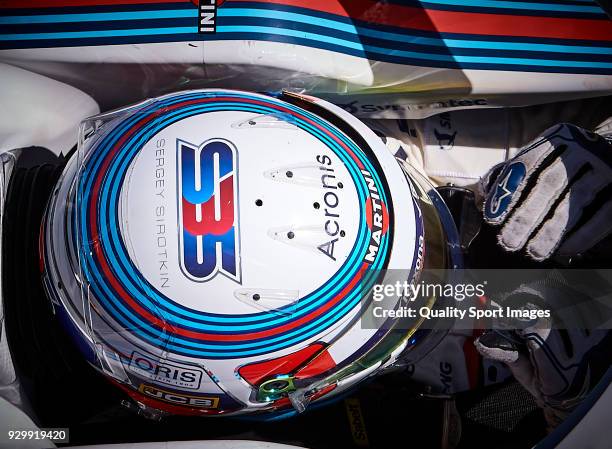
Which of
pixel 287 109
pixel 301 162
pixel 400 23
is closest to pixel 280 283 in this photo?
pixel 301 162

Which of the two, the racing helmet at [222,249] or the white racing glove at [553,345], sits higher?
the racing helmet at [222,249]

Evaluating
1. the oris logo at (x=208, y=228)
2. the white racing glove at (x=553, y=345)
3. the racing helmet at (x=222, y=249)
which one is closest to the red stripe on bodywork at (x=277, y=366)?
the racing helmet at (x=222, y=249)

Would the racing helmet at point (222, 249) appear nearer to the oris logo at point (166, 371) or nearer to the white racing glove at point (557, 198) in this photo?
the oris logo at point (166, 371)

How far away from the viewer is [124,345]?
83 centimetres

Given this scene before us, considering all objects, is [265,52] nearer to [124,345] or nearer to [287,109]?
[287,109]

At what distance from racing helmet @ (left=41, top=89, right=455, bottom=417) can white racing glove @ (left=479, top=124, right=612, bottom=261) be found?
0.17m

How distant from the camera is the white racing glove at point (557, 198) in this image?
915mm

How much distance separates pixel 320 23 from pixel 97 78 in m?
0.45

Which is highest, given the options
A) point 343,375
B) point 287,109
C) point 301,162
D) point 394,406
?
point 287,109

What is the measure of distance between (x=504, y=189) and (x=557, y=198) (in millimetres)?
84

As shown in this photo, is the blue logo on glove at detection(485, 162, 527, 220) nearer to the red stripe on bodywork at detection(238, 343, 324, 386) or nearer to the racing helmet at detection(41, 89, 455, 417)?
the racing helmet at detection(41, 89, 455, 417)

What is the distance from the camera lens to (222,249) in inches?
30.4

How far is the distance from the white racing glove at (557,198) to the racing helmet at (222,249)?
0.17 metres

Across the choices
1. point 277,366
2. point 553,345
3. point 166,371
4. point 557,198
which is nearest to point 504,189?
point 557,198
